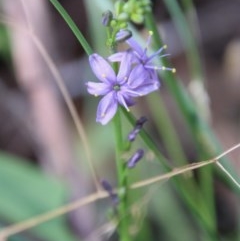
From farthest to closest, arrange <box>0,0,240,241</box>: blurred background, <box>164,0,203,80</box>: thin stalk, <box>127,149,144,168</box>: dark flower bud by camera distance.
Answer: <box>0,0,240,241</box>: blurred background → <box>164,0,203,80</box>: thin stalk → <box>127,149,144,168</box>: dark flower bud

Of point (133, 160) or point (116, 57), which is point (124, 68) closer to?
point (116, 57)

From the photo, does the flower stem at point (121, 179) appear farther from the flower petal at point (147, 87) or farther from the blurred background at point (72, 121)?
the blurred background at point (72, 121)

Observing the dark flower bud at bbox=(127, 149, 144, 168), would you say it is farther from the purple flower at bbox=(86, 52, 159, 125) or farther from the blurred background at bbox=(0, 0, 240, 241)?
the blurred background at bbox=(0, 0, 240, 241)

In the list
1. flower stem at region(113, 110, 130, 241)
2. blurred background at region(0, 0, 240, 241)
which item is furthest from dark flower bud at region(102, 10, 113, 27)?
blurred background at region(0, 0, 240, 241)

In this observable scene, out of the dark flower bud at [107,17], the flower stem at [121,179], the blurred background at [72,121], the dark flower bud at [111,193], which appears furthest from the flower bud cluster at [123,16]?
the blurred background at [72,121]

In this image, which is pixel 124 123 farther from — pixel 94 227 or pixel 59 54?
pixel 59 54

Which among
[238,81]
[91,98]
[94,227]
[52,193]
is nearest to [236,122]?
[238,81]

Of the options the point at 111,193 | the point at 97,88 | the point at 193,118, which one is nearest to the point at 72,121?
the point at 193,118
